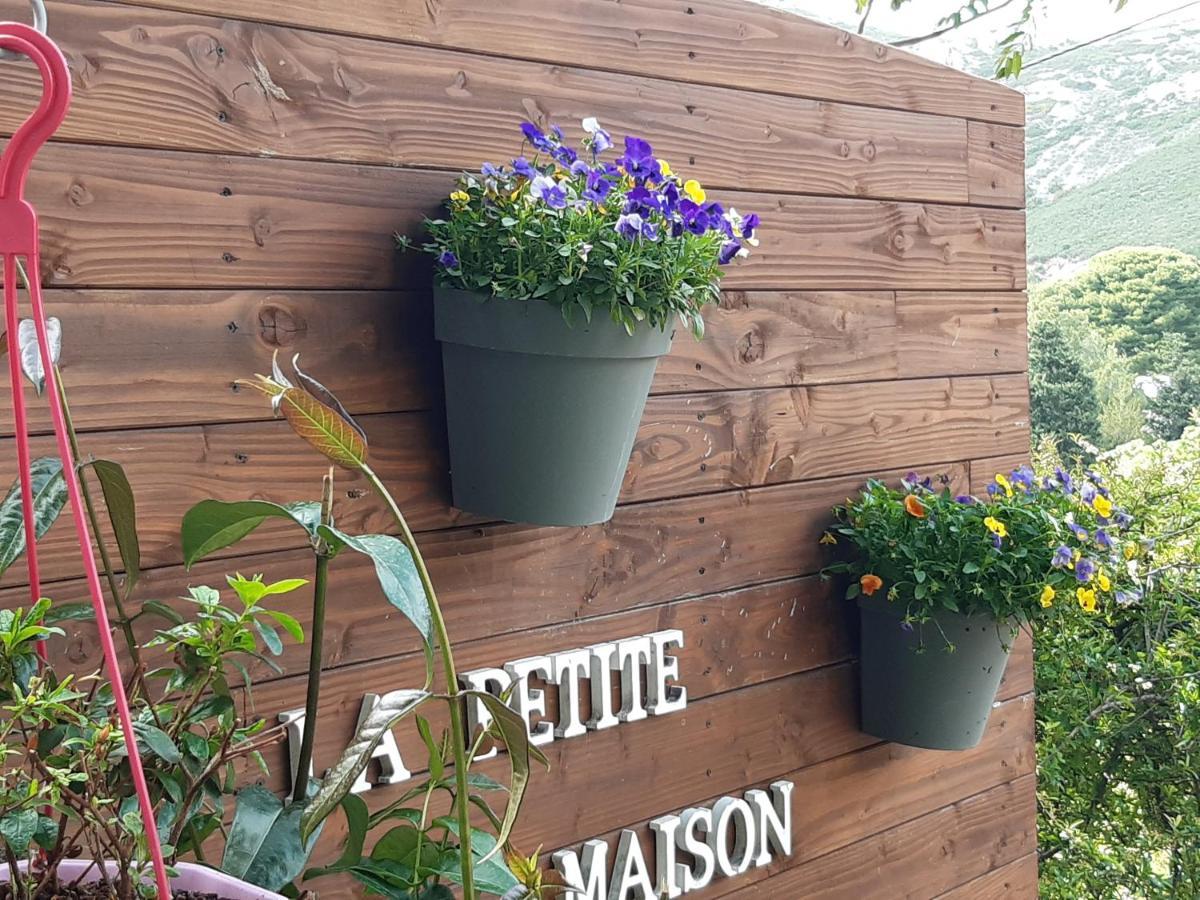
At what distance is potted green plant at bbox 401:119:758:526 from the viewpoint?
1166 mm

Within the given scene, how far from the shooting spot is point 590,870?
147 cm

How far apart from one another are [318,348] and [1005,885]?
1.55 m

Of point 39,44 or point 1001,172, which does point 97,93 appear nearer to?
point 39,44

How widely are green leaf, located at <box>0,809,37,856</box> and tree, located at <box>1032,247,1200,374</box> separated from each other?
9722mm

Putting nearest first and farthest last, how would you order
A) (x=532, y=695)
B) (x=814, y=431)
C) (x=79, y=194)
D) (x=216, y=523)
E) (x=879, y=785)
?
(x=216, y=523) → (x=79, y=194) → (x=532, y=695) → (x=814, y=431) → (x=879, y=785)

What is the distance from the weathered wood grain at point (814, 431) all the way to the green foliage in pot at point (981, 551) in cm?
11

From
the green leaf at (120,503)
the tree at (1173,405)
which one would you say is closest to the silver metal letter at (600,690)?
the green leaf at (120,503)

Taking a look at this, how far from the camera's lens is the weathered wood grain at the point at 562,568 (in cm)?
123

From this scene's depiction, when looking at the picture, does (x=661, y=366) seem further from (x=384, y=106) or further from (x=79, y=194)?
(x=79, y=194)

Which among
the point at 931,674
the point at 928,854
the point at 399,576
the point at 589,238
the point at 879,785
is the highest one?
the point at 589,238

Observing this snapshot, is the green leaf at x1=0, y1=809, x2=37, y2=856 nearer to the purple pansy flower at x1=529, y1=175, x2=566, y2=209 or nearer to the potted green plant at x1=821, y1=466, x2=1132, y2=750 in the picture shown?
the purple pansy flower at x1=529, y1=175, x2=566, y2=209

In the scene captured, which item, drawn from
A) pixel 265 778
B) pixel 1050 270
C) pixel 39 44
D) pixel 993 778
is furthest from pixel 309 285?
pixel 1050 270

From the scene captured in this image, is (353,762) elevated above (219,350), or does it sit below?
below

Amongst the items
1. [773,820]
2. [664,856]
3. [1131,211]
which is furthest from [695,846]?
[1131,211]
